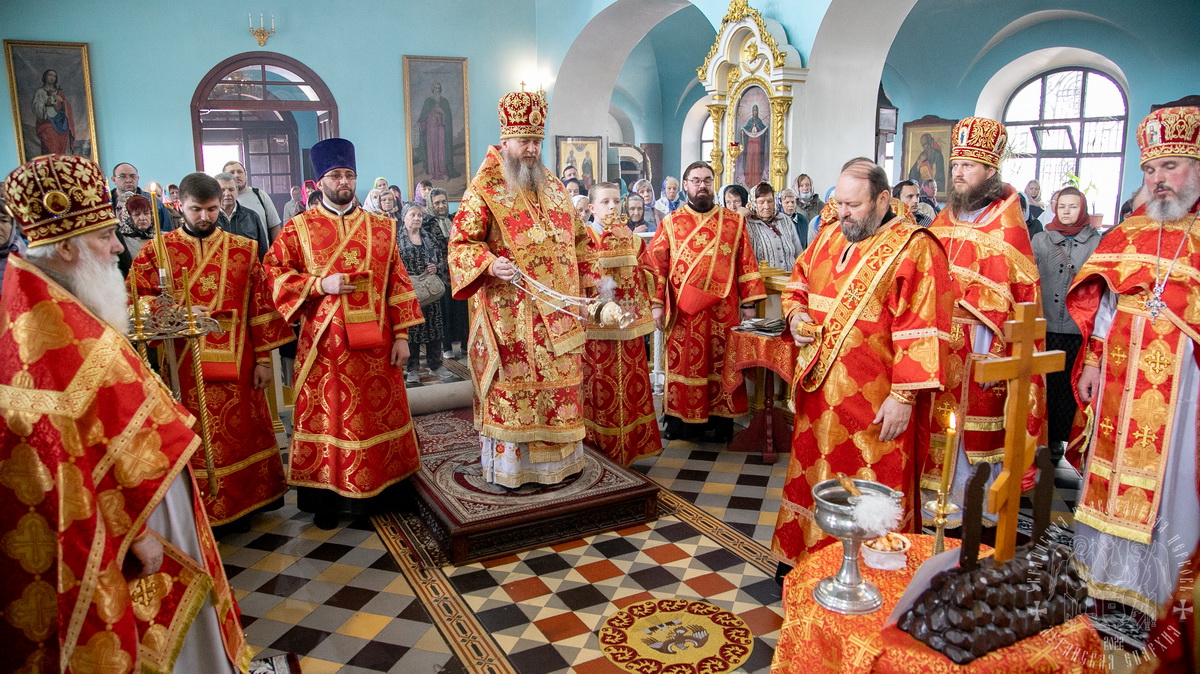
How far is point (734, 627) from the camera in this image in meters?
3.34

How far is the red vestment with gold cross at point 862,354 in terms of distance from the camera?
303 cm

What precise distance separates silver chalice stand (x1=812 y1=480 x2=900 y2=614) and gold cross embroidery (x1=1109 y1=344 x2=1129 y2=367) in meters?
1.93

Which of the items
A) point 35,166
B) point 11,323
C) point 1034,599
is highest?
point 35,166

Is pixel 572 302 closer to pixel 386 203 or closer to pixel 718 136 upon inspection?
pixel 386 203

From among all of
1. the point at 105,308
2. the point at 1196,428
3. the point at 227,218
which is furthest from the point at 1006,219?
the point at 227,218

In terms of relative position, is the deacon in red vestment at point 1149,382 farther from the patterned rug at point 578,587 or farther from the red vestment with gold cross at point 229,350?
the red vestment with gold cross at point 229,350

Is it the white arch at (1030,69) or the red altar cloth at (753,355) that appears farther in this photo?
the white arch at (1030,69)

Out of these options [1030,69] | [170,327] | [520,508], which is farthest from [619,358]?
[1030,69]

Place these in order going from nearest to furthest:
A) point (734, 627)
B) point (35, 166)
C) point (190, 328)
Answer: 1. point (35, 166)
2. point (190, 328)
3. point (734, 627)

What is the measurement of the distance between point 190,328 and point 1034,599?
8.09ft

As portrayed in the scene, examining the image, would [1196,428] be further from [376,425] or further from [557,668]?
[376,425]

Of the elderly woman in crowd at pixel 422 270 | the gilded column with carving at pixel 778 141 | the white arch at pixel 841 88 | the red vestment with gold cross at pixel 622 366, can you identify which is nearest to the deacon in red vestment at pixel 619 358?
the red vestment with gold cross at pixel 622 366

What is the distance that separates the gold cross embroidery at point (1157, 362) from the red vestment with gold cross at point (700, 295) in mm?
2472

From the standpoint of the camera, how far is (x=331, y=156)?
4191mm
